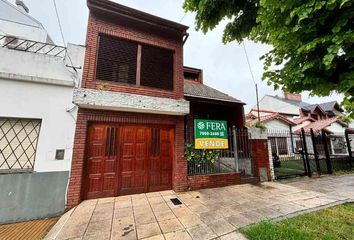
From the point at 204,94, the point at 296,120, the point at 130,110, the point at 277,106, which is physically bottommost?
the point at 130,110

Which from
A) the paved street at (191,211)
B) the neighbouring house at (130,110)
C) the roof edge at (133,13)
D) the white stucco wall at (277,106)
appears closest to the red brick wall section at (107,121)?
the neighbouring house at (130,110)

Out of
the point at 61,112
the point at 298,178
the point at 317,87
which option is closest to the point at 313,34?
the point at 317,87

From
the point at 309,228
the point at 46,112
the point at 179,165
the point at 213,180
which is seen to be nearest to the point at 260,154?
the point at 213,180

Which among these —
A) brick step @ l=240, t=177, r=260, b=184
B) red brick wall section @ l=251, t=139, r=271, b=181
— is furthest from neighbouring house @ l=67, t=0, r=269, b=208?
red brick wall section @ l=251, t=139, r=271, b=181

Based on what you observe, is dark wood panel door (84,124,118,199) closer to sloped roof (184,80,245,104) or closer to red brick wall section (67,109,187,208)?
red brick wall section (67,109,187,208)

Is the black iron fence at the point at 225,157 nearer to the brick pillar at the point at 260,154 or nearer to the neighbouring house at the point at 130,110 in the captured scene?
the brick pillar at the point at 260,154

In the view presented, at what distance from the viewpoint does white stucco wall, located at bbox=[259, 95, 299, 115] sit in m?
23.0

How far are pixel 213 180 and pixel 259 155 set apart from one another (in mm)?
2534

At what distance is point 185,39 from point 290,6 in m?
4.79

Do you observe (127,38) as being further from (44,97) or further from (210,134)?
(210,134)

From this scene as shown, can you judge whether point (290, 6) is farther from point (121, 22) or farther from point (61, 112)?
point (61, 112)

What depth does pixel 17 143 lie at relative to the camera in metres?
4.52

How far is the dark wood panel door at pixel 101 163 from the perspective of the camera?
5.16 meters

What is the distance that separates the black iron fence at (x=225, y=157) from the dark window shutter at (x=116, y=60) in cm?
348
